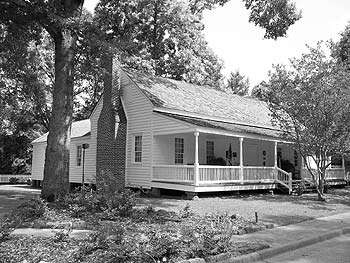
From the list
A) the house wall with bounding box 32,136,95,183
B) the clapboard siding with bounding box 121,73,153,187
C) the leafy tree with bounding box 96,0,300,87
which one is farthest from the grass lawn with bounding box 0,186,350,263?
the leafy tree with bounding box 96,0,300,87

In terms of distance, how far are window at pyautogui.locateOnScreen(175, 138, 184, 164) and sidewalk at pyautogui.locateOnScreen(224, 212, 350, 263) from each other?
A: 36.1 ft

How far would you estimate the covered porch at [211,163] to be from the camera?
19391mm

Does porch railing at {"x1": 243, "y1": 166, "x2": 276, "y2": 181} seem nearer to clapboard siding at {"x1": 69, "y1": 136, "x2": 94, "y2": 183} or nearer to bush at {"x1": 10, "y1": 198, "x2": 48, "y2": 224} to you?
clapboard siding at {"x1": 69, "y1": 136, "x2": 94, "y2": 183}

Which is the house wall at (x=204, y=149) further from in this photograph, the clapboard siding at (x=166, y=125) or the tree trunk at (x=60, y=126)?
the tree trunk at (x=60, y=126)

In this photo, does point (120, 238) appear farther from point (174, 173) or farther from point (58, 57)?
point (174, 173)

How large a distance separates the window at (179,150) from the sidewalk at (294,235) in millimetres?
10997

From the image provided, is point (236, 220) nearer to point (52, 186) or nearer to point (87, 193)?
point (87, 193)

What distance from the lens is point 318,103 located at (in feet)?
59.6

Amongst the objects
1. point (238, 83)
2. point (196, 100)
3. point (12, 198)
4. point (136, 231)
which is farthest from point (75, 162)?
point (238, 83)

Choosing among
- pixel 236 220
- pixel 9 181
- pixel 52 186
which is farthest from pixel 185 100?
pixel 9 181

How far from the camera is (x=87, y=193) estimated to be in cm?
1295

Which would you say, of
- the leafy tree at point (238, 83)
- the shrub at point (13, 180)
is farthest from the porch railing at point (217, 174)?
the leafy tree at point (238, 83)

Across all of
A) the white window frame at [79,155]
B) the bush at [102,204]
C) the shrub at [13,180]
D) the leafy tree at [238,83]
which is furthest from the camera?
the leafy tree at [238,83]

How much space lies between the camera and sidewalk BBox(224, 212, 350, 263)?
26.5ft
